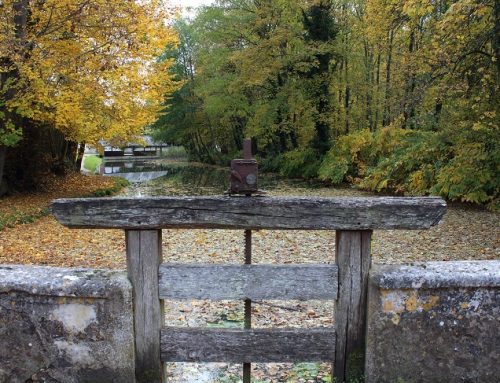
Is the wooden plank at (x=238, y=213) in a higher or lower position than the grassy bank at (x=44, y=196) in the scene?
higher

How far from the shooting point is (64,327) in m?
3.26

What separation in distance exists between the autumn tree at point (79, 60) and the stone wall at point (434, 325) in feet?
37.6

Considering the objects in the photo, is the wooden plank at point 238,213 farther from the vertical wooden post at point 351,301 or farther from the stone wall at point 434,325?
the stone wall at point 434,325

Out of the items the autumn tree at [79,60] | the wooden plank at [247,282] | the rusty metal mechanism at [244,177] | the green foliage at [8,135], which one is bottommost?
the wooden plank at [247,282]

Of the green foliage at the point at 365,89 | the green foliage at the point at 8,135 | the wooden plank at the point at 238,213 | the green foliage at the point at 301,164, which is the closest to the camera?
the wooden plank at the point at 238,213

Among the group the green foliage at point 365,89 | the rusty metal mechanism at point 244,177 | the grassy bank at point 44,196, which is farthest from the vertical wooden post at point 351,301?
the grassy bank at point 44,196

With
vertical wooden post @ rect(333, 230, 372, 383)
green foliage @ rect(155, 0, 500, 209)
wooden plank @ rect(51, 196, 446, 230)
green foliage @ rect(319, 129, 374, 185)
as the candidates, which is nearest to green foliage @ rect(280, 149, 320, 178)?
green foliage @ rect(155, 0, 500, 209)

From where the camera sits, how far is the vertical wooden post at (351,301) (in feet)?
10.9

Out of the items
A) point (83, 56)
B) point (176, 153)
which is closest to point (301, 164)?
point (83, 56)

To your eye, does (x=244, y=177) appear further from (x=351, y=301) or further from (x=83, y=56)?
(x=83, y=56)

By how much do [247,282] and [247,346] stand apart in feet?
1.67

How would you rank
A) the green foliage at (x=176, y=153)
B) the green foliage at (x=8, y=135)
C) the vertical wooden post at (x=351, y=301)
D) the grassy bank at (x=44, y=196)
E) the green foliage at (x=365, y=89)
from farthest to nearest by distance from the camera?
the green foliage at (x=176, y=153) → the green foliage at (x=8, y=135) → the grassy bank at (x=44, y=196) → the green foliage at (x=365, y=89) → the vertical wooden post at (x=351, y=301)

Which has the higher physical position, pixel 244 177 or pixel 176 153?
pixel 244 177

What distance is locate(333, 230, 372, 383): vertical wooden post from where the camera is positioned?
332 cm
